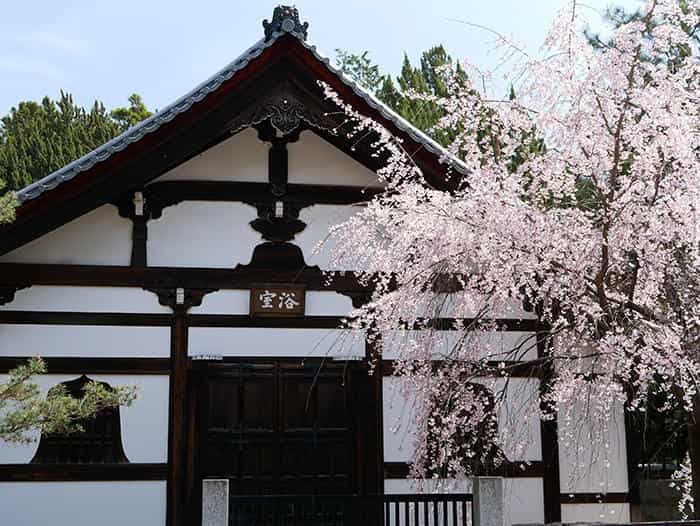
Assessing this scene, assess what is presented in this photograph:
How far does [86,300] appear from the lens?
847cm

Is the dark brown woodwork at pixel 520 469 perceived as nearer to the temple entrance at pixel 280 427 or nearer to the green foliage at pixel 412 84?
the temple entrance at pixel 280 427

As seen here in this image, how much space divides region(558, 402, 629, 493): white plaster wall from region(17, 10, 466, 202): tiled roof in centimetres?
302

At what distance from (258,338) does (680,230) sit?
4189 millimetres

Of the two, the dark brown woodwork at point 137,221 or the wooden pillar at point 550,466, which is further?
the wooden pillar at point 550,466

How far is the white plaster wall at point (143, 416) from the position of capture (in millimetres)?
8266

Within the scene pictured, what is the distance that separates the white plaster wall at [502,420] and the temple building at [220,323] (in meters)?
0.02

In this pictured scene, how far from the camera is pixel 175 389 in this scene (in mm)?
8375

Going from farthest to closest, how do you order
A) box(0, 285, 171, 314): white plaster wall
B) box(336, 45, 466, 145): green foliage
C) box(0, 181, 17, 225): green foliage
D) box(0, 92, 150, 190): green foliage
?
box(0, 92, 150, 190): green foliage
box(336, 45, 466, 145): green foliage
box(0, 285, 171, 314): white plaster wall
box(0, 181, 17, 225): green foliage

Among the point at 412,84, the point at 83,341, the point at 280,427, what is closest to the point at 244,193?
the point at 83,341

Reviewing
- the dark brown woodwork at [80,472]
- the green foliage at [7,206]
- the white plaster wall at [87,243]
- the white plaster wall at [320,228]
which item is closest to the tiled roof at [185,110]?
the white plaster wall at [87,243]

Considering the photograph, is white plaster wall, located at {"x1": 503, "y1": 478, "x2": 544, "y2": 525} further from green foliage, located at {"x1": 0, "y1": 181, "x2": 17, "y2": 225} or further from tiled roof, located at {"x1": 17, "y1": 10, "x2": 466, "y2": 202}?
green foliage, located at {"x1": 0, "y1": 181, "x2": 17, "y2": 225}

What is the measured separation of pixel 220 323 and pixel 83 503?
6.90ft

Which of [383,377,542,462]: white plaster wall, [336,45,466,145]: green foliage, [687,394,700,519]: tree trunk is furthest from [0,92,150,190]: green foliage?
[687,394,700,519]: tree trunk

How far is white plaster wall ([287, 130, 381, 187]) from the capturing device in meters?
9.08
